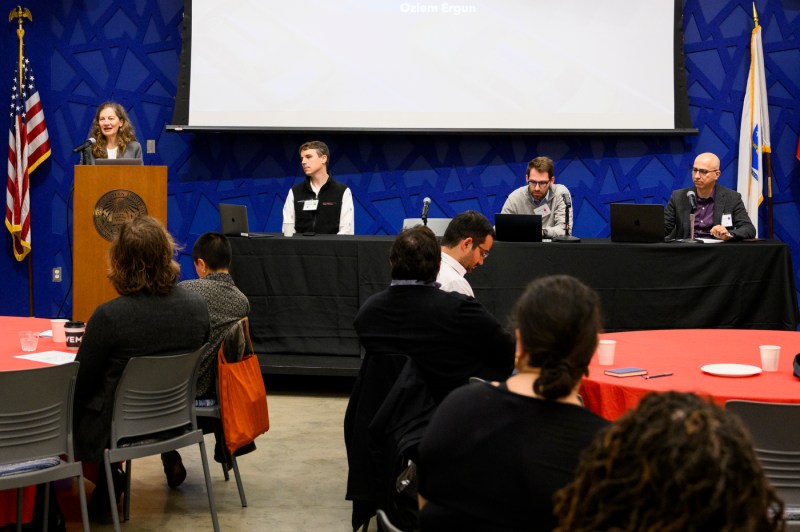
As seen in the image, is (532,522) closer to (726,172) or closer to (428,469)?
(428,469)

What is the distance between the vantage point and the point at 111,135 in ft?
20.6

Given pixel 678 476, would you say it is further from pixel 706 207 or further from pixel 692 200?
pixel 706 207

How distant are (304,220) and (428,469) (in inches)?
213

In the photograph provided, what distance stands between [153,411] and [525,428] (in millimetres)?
2171

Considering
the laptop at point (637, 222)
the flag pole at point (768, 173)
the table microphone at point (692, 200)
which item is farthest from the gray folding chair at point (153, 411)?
the flag pole at point (768, 173)

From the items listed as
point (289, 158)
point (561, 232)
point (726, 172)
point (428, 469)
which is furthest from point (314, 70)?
point (428, 469)

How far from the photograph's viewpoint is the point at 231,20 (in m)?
8.02

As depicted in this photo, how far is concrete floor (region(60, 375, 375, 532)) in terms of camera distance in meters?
4.06

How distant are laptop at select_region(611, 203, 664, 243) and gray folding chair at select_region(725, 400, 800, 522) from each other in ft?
11.4

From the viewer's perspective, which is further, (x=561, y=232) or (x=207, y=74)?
(x=207, y=74)

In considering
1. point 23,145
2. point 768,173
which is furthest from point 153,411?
point 768,173

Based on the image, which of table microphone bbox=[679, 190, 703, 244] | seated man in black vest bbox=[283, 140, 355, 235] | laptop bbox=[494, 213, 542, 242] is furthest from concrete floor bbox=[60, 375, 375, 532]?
table microphone bbox=[679, 190, 703, 244]

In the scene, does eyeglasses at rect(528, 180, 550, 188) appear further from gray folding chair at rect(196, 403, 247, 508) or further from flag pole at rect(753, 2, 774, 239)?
gray folding chair at rect(196, 403, 247, 508)

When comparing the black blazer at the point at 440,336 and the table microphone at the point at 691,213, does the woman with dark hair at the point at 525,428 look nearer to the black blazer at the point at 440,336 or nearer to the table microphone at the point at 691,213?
the black blazer at the point at 440,336
